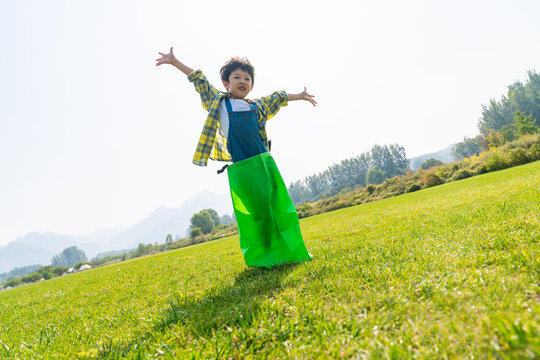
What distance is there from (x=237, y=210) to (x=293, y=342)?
2303mm

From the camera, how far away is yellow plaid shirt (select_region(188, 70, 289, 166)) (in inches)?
155

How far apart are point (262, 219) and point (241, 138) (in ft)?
4.19

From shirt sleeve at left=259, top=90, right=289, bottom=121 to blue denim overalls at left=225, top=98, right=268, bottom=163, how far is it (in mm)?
573

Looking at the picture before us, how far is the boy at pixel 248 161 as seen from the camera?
3.54m

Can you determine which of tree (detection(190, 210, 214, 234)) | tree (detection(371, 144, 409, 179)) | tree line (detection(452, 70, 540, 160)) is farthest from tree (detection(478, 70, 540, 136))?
tree (detection(190, 210, 214, 234))

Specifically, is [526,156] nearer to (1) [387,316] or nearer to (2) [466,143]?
(1) [387,316]

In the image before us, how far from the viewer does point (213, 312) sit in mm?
2260

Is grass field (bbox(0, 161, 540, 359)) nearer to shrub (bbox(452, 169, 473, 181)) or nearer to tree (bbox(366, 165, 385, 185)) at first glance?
shrub (bbox(452, 169, 473, 181))

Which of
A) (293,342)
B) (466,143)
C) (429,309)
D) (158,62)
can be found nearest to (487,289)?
(429,309)

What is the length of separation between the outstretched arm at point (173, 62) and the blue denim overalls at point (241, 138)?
1.01 meters

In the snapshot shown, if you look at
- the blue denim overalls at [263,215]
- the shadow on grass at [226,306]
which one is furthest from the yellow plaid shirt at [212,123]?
the shadow on grass at [226,306]

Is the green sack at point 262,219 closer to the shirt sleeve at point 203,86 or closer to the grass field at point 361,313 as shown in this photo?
the grass field at point 361,313

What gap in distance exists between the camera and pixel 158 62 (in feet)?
13.5

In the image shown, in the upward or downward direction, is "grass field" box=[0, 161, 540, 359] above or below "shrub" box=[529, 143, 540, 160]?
above
